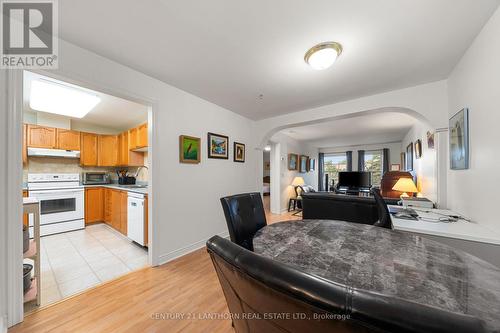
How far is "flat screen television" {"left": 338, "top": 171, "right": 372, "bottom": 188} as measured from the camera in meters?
5.66

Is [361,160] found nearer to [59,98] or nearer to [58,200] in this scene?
[59,98]

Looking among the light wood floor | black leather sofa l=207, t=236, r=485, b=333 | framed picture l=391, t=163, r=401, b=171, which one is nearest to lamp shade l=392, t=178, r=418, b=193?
the light wood floor

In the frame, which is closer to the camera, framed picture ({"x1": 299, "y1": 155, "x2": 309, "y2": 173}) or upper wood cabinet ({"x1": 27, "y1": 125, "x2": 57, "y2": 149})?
upper wood cabinet ({"x1": 27, "y1": 125, "x2": 57, "y2": 149})

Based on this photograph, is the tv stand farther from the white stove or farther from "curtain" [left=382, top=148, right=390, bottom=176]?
the white stove

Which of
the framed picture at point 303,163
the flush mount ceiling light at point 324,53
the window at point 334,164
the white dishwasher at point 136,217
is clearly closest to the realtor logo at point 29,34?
the white dishwasher at point 136,217

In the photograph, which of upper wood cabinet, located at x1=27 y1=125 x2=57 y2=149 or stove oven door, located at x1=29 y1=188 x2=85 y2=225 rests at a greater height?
upper wood cabinet, located at x1=27 y1=125 x2=57 y2=149

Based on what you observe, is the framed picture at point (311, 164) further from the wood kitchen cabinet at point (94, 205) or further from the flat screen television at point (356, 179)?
the wood kitchen cabinet at point (94, 205)

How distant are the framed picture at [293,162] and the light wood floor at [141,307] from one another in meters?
4.17

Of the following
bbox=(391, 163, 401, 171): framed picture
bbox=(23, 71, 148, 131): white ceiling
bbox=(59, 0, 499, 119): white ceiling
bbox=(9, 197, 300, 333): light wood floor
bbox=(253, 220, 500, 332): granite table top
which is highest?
bbox=(59, 0, 499, 119): white ceiling

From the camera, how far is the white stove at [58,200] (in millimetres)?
3158

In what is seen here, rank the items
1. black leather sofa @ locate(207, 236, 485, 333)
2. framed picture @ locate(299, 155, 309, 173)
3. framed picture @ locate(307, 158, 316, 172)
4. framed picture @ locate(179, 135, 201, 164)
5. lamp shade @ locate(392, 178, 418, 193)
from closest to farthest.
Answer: black leather sofa @ locate(207, 236, 485, 333)
framed picture @ locate(179, 135, 201, 164)
lamp shade @ locate(392, 178, 418, 193)
framed picture @ locate(299, 155, 309, 173)
framed picture @ locate(307, 158, 316, 172)

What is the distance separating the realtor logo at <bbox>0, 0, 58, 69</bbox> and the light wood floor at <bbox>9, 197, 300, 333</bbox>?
1.96 metres

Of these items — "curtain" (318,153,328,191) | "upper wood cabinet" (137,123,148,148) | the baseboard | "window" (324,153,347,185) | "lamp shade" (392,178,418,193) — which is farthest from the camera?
"curtain" (318,153,328,191)

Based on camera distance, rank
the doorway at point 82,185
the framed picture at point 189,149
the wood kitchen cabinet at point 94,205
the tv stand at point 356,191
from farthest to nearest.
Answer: the tv stand at point 356,191
the wood kitchen cabinet at point 94,205
the framed picture at point 189,149
the doorway at point 82,185
